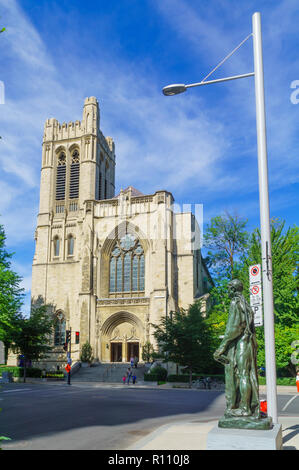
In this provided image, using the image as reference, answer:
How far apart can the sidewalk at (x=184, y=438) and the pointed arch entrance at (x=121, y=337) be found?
30.0 meters

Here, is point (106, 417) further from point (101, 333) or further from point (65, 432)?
point (101, 333)

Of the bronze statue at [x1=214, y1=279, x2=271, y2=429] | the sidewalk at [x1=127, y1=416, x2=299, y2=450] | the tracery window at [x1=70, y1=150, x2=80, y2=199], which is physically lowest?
the sidewalk at [x1=127, y1=416, x2=299, y2=450]

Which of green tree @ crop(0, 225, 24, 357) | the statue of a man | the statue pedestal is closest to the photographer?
the statue pedestal

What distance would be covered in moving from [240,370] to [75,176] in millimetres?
43302

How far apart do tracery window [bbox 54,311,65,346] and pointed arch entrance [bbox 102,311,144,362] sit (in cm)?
484

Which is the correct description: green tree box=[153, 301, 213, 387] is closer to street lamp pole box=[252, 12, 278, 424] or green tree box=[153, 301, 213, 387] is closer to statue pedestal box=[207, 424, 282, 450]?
street lamp pole box=[252, 12, 278, 424]

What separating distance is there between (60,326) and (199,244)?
53.1 ft

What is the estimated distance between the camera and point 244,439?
6191mm

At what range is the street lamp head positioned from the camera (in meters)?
9.00

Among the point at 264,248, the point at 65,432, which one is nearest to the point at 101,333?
the point at 65,432

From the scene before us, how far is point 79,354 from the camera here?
3994cm

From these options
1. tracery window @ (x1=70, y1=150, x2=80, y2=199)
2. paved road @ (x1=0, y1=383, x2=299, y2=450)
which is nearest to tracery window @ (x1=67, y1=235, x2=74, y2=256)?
tracery window @ (x1=70, y1=150, x2=80, y2=199)

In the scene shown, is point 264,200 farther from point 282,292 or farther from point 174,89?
point 282,292
